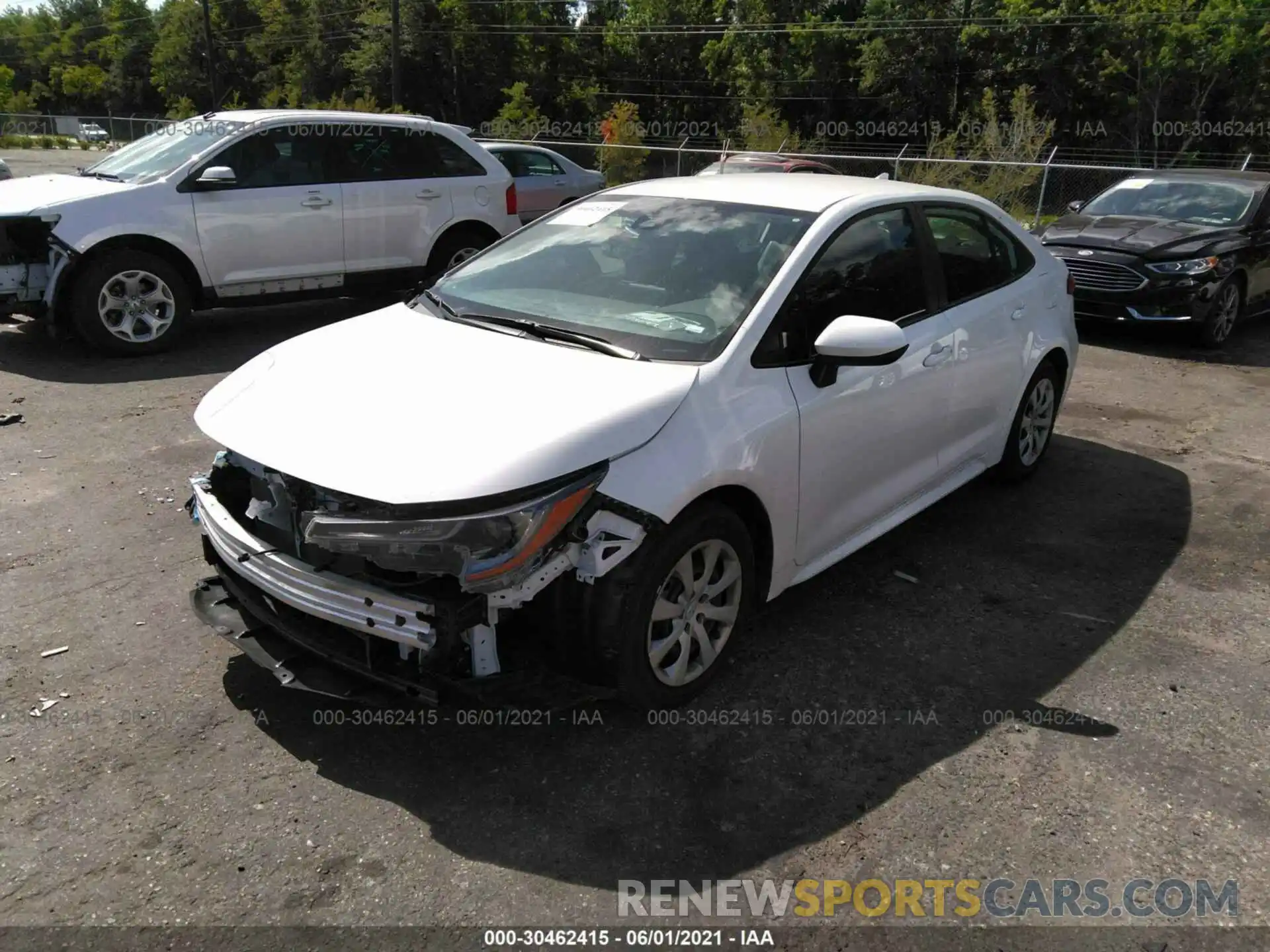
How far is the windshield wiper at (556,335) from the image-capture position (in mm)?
3529

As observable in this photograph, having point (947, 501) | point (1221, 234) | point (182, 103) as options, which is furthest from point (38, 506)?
point (182, 103)

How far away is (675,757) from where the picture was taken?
324 centimetres

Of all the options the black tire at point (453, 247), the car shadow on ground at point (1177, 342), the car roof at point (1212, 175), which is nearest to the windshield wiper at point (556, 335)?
the black tire at point (453, 247)

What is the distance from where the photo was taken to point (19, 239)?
24.3ft

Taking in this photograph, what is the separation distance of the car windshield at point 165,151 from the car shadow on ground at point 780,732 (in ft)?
19.5

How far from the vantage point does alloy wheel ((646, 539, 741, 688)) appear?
3262 mm

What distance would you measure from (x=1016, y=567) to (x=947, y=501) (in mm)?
850

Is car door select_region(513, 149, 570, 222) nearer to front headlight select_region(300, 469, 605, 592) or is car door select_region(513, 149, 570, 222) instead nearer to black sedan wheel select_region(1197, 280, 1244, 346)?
black sedan wheel select_region(1197, 280, 1244, 346)

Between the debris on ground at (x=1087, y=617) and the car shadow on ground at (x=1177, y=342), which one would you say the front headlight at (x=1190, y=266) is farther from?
the debris on ground at (x=1087, y=617)

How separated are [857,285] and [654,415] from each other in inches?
53.2

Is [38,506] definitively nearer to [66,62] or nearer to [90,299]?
[90,299]

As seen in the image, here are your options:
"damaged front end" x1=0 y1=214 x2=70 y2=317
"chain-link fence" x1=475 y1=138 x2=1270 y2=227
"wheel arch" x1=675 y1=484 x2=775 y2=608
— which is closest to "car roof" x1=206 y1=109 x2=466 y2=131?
"damaged front end" x1=0 y1=214 x2=70 y2=317

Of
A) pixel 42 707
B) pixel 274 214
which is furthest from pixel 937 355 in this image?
pixel 274 214

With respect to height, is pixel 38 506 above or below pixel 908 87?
below
